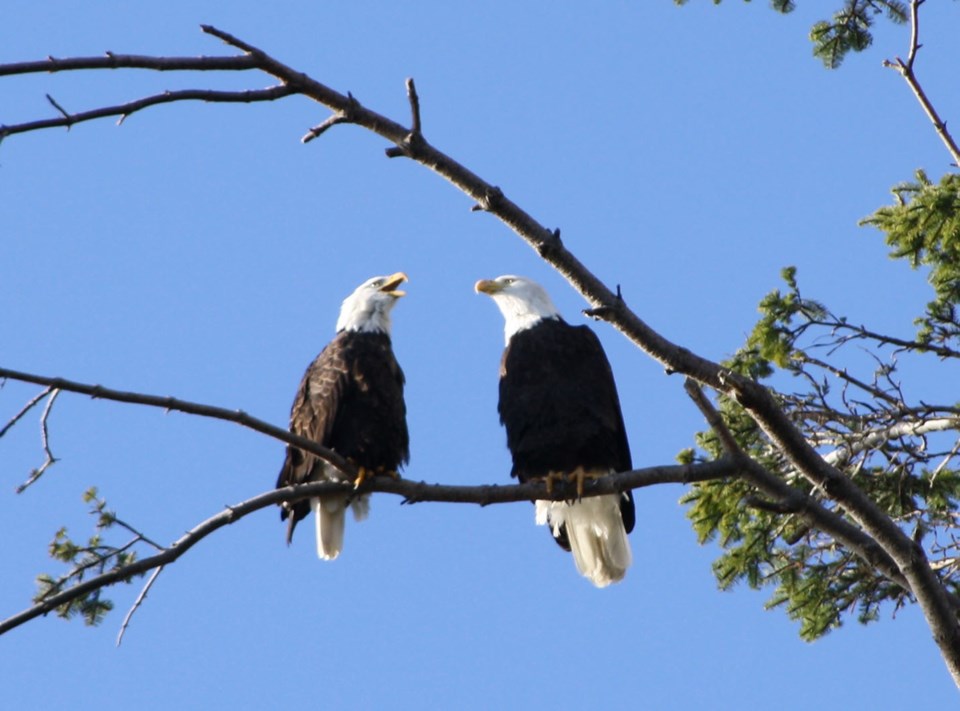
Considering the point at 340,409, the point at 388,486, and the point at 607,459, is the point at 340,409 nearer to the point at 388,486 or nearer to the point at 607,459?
the point at 607,459

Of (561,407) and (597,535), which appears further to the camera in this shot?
(597,535)

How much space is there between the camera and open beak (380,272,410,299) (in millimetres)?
6594

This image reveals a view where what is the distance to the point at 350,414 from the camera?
5961 millimetres

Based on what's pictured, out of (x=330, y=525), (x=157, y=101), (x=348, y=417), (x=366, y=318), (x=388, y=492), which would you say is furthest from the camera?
(x=366, y=318)

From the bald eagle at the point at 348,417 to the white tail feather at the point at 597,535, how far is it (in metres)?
0.81

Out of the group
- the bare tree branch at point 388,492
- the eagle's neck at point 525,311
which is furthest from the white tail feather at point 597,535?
the bare tree branch at point 388,492

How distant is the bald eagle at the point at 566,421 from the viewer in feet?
19.6

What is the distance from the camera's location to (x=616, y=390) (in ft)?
20.5

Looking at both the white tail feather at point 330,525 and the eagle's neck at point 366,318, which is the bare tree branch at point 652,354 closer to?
the white tail feather at point 330,525

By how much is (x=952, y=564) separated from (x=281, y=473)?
8.46ft

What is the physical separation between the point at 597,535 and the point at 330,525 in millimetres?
1126

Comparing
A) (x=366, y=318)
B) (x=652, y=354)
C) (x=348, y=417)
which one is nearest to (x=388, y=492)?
(x=652, y=354)

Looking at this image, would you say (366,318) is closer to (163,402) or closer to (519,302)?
(519,302)

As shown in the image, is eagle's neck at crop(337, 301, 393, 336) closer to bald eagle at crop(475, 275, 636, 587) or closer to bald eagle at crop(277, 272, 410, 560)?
bald eagle at crop(277, 272, 410, 560)
